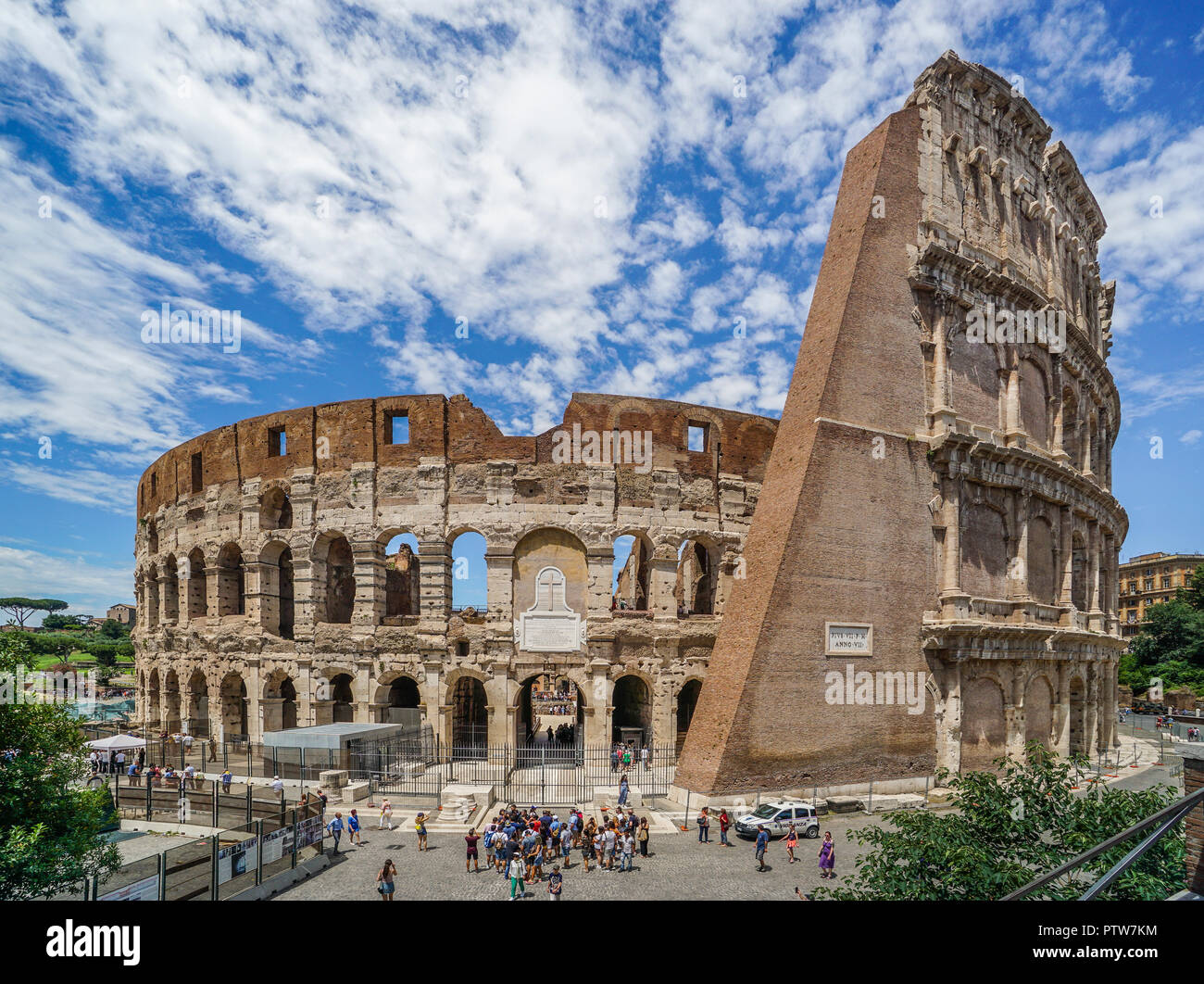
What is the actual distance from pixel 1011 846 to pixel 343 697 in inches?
1134

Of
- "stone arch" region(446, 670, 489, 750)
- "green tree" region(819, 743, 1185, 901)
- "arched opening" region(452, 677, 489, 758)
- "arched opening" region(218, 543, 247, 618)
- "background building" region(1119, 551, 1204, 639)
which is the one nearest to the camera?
"green tree" region(819, 743, 1185, 901)

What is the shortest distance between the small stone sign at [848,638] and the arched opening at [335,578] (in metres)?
20.4

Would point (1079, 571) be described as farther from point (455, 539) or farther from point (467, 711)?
point (467, 711)

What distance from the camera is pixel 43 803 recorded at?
1236cm

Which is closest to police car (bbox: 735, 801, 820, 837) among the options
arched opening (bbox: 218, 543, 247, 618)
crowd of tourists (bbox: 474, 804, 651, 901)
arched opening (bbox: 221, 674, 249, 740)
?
crowd of tourists (bbox: 474, 804, 651, 901)

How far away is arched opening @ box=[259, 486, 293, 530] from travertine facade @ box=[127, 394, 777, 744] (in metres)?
0.08

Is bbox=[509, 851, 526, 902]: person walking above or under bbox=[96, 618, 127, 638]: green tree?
above

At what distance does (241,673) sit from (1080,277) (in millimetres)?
44609

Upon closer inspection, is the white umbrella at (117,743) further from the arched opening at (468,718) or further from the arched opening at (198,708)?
the arched opening at (468,718)

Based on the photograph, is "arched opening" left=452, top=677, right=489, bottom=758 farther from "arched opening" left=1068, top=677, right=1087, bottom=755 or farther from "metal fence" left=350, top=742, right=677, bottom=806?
"arched opening" left=1068, top=677, right=1087, bottom=755

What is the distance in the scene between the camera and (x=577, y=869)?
16469 millimetres

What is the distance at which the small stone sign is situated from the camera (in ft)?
69.1

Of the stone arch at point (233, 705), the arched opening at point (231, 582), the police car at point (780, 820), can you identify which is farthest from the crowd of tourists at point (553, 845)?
the arched opening at point (231, 582)

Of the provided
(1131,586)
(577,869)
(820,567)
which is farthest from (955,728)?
(1131,586)
